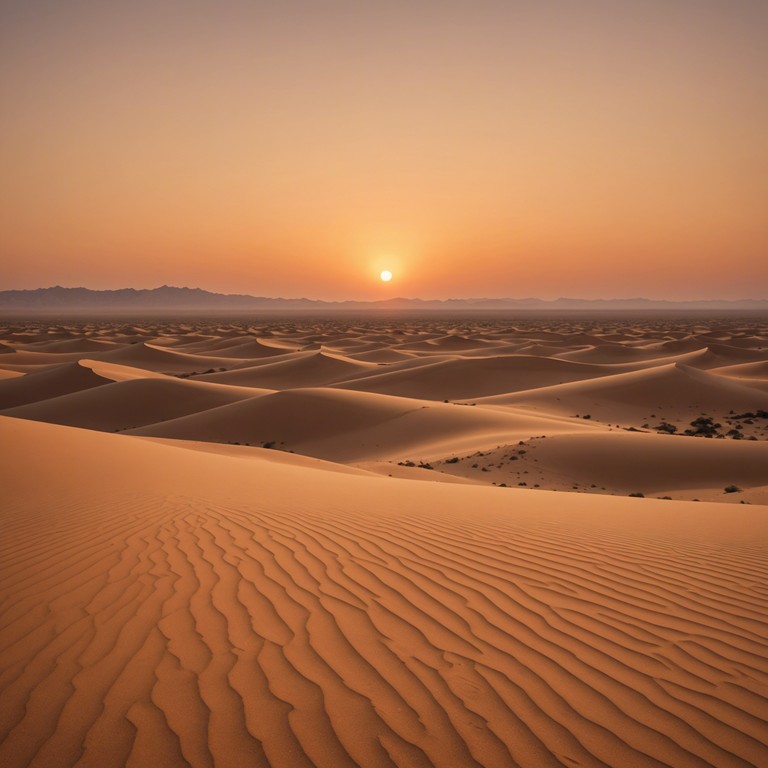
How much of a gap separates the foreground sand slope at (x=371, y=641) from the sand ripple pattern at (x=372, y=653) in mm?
13

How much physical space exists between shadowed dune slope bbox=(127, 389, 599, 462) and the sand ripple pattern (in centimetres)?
1359

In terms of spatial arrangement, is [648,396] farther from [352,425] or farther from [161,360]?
[161,360]

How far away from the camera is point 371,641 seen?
11.6 ft

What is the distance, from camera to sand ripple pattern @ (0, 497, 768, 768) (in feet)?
8.69

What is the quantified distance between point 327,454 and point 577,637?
56.5 ft

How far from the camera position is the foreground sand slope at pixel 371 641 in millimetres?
2666

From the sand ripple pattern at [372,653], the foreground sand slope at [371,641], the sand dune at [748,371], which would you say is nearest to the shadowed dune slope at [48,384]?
the foreground sand slope at [371,641]

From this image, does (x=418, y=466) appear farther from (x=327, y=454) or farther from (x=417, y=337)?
(x=417, y=337)

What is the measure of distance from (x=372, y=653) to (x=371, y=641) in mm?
147

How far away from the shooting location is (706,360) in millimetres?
45125

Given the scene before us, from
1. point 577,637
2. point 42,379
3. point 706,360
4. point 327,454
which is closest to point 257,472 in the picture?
point 577,637

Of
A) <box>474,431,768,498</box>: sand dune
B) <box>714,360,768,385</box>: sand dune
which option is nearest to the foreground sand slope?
<box>474,431,768,498</box>: sand dune

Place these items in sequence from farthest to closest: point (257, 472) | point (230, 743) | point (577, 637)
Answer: point (257, 472)
point (577, 637)
point (230, 743)

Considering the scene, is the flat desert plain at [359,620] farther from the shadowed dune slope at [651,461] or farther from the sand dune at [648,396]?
the sand dune at [648,396]
